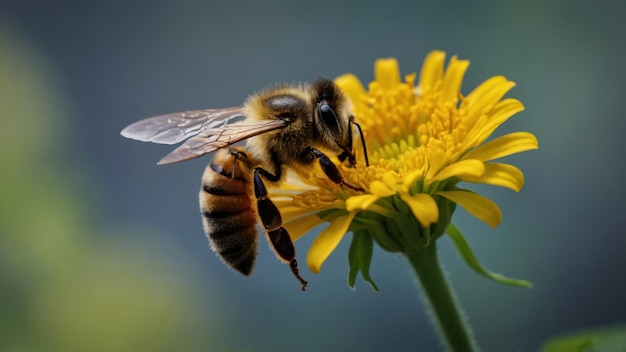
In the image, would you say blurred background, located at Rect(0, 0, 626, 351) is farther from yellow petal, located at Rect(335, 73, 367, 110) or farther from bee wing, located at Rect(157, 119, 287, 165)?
bee wing, located at Rect(157, 119, 287, 165)

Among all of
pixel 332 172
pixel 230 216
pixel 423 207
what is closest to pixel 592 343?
pixel 423 207

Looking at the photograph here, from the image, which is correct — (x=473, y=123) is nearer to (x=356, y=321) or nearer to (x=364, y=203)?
(x=364, y=203)

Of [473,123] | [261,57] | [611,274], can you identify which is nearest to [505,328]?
[611,274]

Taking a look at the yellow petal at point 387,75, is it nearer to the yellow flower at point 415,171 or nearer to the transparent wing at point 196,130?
the yellow flower at point 415,171

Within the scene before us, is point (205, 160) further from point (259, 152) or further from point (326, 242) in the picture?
point (326, 242)

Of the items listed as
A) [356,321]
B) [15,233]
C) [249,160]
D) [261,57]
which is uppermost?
[261,57]

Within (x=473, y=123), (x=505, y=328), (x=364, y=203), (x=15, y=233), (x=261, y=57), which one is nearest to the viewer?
(x=364, y=203)

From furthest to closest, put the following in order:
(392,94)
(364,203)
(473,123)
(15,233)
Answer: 1. (15,233)
2. (392,94)
3. (473,123)
4. (364,203)
